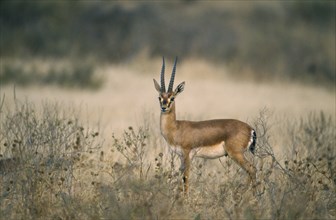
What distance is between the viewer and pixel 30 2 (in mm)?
32500

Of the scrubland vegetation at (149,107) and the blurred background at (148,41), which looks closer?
the scrubland vegetation at (149,107)

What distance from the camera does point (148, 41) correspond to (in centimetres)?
3109

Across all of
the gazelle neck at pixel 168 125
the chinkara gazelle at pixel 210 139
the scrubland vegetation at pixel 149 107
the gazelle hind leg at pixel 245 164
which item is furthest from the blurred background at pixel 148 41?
the gazelle hind leg at pixel 245 164

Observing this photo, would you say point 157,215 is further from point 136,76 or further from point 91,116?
point 136,76

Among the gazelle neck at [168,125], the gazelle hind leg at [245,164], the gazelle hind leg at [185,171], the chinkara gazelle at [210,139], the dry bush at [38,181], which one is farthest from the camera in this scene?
the gazelle neck at [168,125]

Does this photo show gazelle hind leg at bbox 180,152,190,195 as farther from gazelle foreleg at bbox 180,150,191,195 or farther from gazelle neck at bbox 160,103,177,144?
gazelle neck at bbox 160,103,177,144

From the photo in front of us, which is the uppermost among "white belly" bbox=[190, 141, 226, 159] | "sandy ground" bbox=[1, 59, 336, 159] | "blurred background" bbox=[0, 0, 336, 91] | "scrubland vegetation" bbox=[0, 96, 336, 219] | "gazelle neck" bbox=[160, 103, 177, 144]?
"blurred background" bbox=[0, 0, 336, 91]

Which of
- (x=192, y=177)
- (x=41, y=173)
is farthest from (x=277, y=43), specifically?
(x=41, y=173)

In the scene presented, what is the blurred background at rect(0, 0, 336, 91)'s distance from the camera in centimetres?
2802

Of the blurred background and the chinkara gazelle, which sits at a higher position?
the blurred background

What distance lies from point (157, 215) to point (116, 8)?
26541 mm

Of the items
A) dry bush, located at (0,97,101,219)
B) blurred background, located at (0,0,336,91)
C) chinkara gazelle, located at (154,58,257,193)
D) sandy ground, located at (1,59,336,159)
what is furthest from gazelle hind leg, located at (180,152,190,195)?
blurred background, located at (0,0,336,91)

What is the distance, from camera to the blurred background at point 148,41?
91.9ft

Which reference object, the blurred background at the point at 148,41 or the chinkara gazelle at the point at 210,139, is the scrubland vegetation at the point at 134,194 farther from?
the blurred background at the point at 148,41
